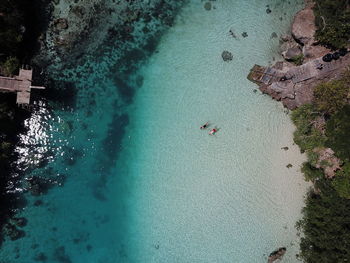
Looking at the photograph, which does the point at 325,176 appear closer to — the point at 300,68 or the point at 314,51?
the point at 300,68

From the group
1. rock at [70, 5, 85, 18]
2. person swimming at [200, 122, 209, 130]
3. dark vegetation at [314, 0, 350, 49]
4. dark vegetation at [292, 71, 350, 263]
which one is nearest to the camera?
dark vegetation at [292, 71, 350, 263]

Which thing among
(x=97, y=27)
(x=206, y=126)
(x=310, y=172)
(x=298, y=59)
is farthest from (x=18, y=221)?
(x=298, y=59)

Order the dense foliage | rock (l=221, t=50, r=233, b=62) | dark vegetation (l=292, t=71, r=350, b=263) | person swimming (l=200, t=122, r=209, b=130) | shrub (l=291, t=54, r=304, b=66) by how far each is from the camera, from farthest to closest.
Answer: rock (l=221, t=50, r=233, b=62) < person swimming (l=200, t=122, r=209, b=130) < shrub (l=291, t=54, r=304, b=66) < the dense foliage < dark vegetation (l=292, t=71, r=350, b=263)

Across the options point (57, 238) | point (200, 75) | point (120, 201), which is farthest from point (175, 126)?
point (57, 238)

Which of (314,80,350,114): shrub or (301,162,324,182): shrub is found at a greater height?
(314,80,350,114): shrub

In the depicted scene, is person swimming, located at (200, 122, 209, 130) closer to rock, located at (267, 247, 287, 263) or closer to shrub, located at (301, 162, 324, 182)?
shrub, located at (301, 162, 324, 182)

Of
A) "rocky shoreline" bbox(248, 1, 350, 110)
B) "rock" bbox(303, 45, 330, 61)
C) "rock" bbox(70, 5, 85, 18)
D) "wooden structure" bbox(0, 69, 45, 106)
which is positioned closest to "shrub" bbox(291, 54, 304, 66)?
"rocky shoreline" bbox(248, 1, 350, 110)
